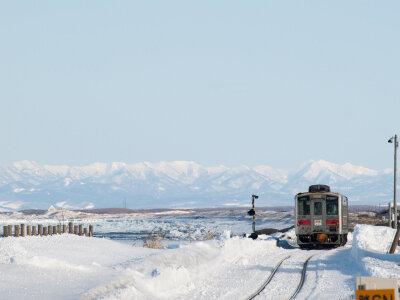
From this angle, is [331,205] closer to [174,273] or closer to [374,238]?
[374,238]

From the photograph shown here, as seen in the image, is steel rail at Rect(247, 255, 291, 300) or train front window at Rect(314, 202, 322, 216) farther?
train front window at Rect(314, 202, 322, 216)

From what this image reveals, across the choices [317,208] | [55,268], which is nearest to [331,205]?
[317,208]

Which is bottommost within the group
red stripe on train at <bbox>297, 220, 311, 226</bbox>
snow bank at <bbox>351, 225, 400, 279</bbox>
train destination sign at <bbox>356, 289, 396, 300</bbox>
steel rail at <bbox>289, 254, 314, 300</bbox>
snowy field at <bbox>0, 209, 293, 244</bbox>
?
snowy field at <bbox>0, 209, 293, 244</bbox>

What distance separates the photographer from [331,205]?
118ft

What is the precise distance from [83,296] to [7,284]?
7.12 ft

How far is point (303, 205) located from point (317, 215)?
0.89 m

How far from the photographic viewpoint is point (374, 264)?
22.8 meters

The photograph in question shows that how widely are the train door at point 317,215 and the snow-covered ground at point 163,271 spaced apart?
22.2 ft

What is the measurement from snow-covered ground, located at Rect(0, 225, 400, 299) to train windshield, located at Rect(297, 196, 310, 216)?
724 cm

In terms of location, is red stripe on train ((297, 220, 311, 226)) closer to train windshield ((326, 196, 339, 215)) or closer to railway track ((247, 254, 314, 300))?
train windshield ((326, 196, 339, 215))

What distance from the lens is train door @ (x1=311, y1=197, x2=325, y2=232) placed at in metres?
35.9

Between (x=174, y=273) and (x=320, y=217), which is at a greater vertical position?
(x=320, y=217)

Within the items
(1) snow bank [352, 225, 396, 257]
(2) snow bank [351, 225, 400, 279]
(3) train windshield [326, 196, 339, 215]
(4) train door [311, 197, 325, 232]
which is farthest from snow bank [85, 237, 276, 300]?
(3) train windshield [326, 196, 339, 215]

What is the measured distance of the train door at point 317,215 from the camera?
3588 centimetres
